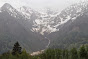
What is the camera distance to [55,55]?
198m

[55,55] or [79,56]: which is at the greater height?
[55,55]

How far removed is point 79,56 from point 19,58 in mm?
47794

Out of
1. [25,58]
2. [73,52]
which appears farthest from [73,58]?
[25,58]

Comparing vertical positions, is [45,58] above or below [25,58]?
above

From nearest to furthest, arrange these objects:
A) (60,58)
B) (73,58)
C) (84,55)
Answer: (84,55), (73,58), (60,58)

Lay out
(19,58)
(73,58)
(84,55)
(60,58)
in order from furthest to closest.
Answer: (60,58) → (73,58) → (84,55) → (19,58)

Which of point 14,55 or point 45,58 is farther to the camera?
point 45,58

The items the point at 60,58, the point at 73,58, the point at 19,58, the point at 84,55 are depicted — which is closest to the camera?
the point at 19,58

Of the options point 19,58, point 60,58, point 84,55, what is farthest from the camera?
point 60,58

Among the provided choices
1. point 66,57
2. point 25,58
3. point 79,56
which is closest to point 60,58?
point 66,57

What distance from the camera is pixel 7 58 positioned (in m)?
162

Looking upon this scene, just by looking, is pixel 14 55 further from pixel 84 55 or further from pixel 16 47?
pixel 84 55

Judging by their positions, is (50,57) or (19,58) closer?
(19,58)

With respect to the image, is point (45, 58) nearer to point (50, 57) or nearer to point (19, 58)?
point (50, 57)
